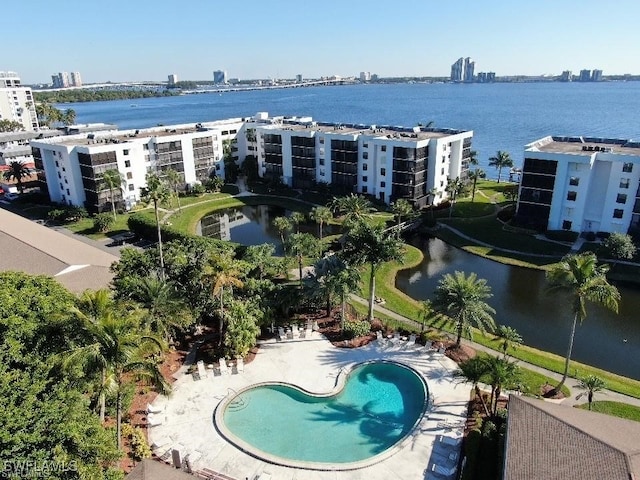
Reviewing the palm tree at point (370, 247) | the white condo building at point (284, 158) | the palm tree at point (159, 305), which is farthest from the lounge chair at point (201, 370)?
the white condo building at point (284, 158)

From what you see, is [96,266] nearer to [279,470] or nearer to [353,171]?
[279,470]

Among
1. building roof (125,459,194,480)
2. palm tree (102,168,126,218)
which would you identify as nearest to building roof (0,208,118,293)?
palm tree (102,168,126,218)

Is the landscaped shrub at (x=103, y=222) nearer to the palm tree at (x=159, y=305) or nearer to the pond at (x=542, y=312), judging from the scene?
the palm tree at (x=159, y=305)

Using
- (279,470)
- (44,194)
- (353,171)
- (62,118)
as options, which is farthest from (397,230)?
(62,118)

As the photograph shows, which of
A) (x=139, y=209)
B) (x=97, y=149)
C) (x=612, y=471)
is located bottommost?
(x=139, y=209)

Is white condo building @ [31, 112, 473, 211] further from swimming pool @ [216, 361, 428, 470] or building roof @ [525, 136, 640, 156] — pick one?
swimming pool @ [216, 361, 428, 470]

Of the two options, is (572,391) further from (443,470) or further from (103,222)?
(103,222)

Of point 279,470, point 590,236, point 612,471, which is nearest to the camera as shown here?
point 612,471
